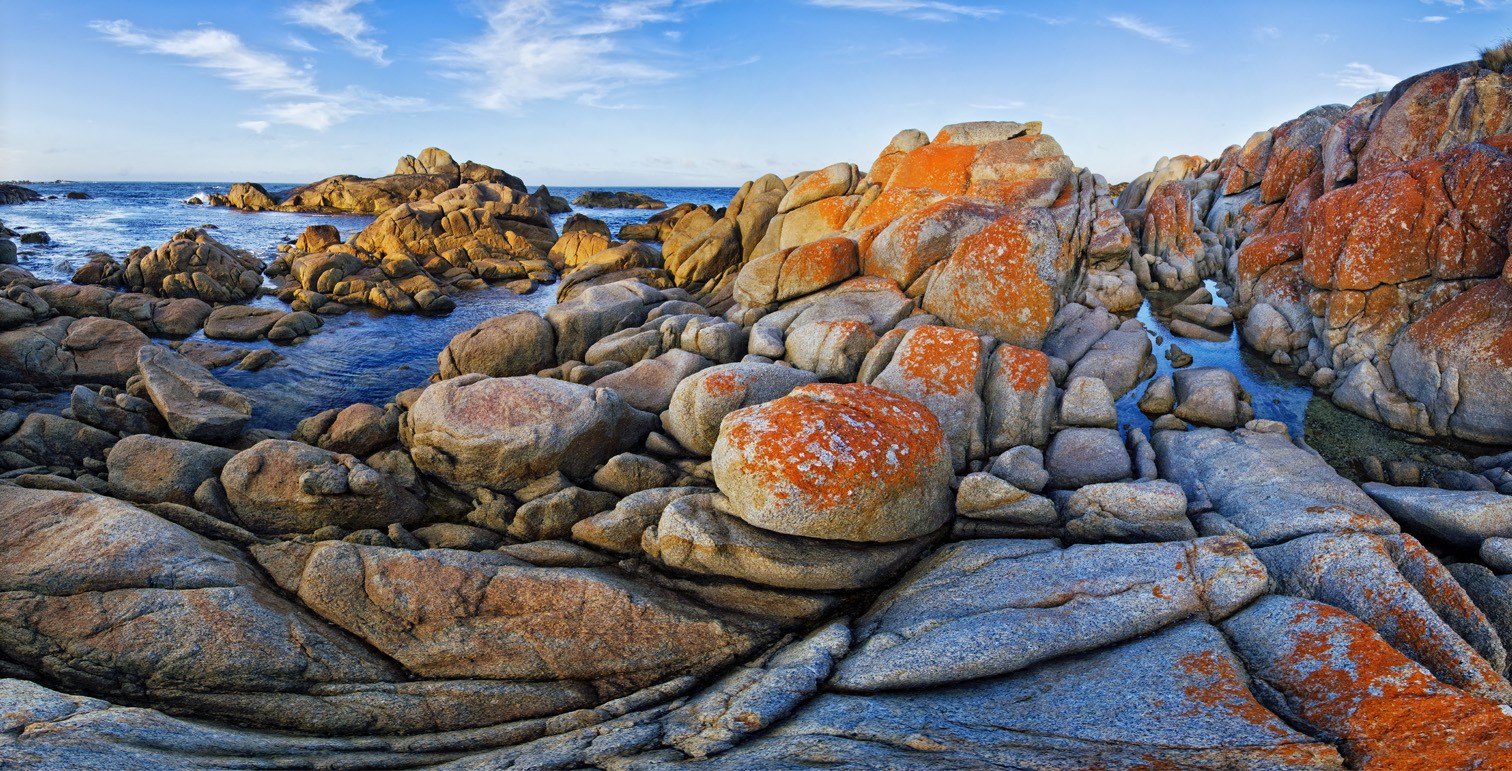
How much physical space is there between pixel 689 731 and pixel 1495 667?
9.14 m

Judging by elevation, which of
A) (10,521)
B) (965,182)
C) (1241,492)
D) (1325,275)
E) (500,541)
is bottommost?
(500,541)

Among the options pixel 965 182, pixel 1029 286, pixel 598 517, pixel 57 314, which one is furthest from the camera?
Result: pixel 965 182

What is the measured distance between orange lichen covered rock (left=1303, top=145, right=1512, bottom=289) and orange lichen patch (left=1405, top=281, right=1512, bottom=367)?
1.87m

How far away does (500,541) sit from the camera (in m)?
13.3

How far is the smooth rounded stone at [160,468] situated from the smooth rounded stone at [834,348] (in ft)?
43.1

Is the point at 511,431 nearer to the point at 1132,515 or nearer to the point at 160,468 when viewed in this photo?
the point at 160,468

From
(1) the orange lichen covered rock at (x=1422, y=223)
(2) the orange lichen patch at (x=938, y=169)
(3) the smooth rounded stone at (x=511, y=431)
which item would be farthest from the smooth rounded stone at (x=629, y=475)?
(1) the orange lichen covered rock at (x=1422, y=223)

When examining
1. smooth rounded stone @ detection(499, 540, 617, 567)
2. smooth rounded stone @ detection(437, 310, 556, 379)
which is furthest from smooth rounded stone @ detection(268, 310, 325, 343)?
smooth rounded stone @ detection(499, 540, 617, 567)

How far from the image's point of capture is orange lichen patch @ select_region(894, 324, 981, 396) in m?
15.8

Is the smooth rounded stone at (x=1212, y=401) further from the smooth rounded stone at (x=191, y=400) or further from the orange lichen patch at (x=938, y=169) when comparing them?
the smooth rounded stone at (x=191, y=400)

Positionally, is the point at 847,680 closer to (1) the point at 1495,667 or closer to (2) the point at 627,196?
(1) the point at 1495,667

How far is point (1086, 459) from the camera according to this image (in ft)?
48.1

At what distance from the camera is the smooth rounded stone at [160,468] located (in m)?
13.7

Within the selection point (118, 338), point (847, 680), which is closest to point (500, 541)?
point (847, 680)
